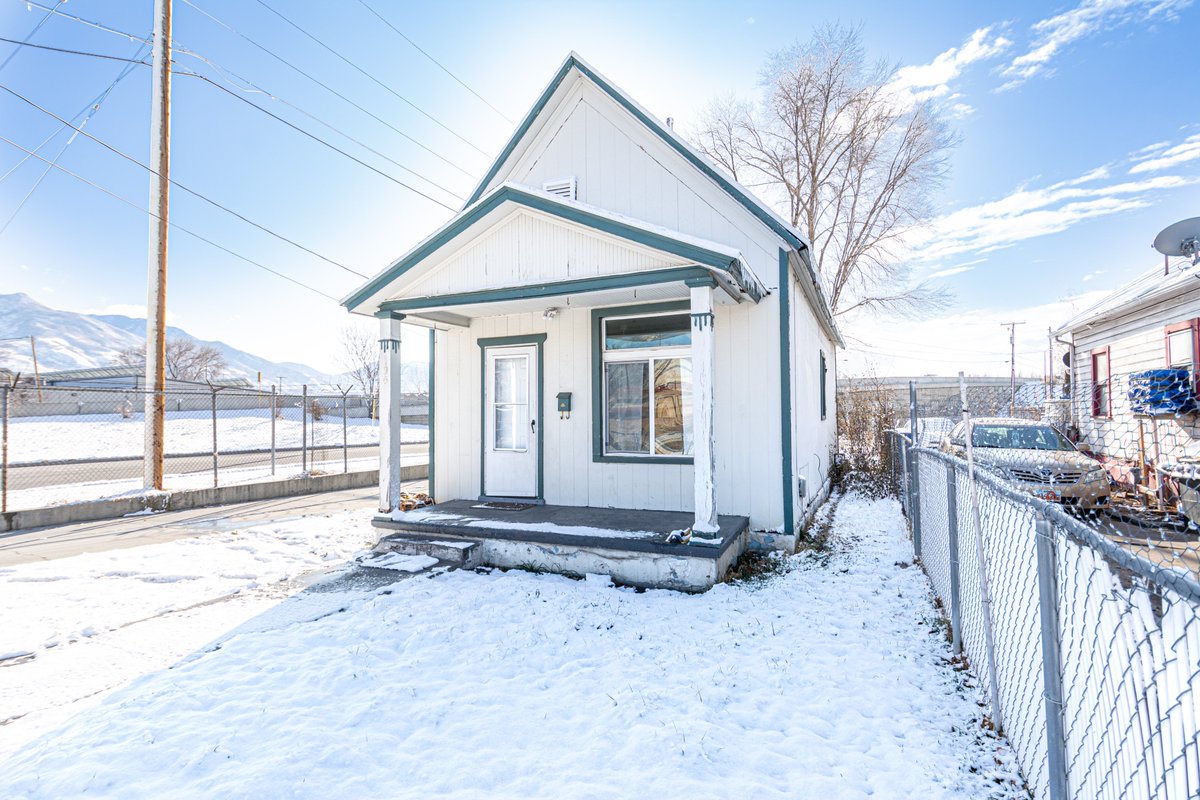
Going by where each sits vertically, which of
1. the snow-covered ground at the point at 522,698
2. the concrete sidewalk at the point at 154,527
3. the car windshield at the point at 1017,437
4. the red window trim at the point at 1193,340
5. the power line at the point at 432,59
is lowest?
the snow-covered ground at the point at 522,698

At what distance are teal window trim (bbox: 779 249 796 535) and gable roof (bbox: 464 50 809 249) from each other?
52cm

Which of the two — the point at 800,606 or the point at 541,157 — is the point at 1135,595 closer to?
the point at 800,606

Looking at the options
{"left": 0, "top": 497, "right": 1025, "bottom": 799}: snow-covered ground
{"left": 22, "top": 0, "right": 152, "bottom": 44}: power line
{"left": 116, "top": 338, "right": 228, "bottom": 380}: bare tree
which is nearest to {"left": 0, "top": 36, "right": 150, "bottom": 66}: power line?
{"left": 22, "top": 0, "right": 152, "bottom": 44}: power line

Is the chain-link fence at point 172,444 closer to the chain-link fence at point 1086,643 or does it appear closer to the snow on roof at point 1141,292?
the chain-link fence at point 1086,643

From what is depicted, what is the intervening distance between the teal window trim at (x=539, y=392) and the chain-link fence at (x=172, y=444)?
112 inches

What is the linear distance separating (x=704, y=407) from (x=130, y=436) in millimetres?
23520

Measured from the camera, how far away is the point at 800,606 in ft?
15.5

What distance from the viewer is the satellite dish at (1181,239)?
8.45 meters

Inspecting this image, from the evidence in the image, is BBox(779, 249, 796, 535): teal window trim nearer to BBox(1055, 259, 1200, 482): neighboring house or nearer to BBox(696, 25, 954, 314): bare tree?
BBox(1055, 259, 1200, 482): neighboring house

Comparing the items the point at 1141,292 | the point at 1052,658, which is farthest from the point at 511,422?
the point at 1141,292

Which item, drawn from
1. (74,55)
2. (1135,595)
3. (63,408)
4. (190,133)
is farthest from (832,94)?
(63,408)

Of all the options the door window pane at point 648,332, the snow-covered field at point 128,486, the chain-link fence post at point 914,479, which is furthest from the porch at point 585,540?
the snow-covered field at point 128,486

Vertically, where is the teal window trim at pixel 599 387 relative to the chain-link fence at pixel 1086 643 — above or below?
above

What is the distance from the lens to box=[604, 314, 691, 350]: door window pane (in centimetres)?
669
